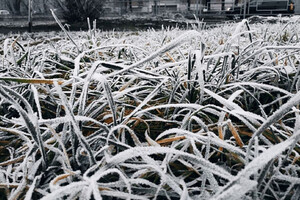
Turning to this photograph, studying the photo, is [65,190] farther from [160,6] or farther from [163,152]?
[160,6]

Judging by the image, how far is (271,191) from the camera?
40 centimetres

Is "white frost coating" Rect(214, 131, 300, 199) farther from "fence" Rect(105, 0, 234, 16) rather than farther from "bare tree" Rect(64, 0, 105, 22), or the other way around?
"fence" Rect(105, 0, 234, 16)

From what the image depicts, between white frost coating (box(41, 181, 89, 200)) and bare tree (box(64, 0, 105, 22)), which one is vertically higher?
bare tree (box(64, 0, 105, 22))

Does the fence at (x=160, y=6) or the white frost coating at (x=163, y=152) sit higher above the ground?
the fence at (x=160, y=6)

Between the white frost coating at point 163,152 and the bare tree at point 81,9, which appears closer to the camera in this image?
the white frost coating at point 163,152

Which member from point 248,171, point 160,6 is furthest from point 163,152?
point 160,6

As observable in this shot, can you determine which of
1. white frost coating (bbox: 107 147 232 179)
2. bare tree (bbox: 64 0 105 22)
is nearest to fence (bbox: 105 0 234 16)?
bare tree (bbox: 64 0 105 22)

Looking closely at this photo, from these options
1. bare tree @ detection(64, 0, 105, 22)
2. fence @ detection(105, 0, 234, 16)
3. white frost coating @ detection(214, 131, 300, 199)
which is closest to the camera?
white frost coating @ detection(214, 131, 300, 199)

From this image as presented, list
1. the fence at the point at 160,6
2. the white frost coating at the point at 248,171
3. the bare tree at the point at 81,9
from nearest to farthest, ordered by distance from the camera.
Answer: the white frost coating at the point at 248,171, the bare tree at the point at 81,9, the fence at the point at 160,6

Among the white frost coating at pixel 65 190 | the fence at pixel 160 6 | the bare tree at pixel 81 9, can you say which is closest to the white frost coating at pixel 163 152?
the white frost coating at pixel 65 190

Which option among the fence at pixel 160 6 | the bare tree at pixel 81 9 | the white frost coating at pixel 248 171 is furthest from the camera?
the fence at pixel 160 6

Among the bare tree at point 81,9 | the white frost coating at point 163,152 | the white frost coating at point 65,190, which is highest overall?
the bare tree at point 81,9

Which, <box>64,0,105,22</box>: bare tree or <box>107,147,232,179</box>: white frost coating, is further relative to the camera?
<box>64,0,105,22</box>: bare tree

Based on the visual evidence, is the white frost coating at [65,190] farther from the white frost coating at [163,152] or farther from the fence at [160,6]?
the fence at [160,6]
